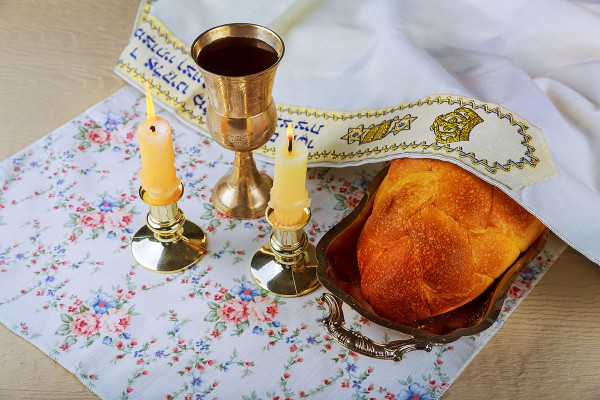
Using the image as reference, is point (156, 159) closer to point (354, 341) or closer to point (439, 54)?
point (354, 341)

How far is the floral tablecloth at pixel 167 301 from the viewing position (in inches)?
30.7

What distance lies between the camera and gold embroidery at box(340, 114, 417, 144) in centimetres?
92

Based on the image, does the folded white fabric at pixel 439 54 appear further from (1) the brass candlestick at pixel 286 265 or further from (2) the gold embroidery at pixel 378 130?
(1) the brass candlestick at pixel 286 265

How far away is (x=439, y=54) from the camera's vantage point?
108 cm

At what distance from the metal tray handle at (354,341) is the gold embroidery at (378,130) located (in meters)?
0.26

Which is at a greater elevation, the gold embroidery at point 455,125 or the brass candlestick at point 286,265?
the gold embroidery at point 455,125

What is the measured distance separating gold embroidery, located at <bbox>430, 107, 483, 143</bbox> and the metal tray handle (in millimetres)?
246

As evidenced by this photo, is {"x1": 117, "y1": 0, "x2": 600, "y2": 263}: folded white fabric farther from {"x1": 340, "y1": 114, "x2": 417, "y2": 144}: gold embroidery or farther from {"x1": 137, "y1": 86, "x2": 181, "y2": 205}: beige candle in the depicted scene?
{"x1": 137, "y1": 86, "x2": 181, "y2": 205}: beige candle

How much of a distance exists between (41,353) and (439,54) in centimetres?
72

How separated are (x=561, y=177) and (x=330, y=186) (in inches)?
12.7

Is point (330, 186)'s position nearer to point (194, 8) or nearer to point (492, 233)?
point (492, 233)

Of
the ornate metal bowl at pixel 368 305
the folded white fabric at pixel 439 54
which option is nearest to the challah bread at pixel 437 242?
the ornate metal bowl at pixel 368 305

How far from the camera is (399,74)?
3.26 ft

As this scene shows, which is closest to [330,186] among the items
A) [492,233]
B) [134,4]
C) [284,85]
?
[284,85]
